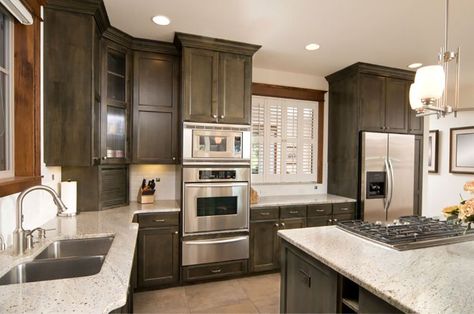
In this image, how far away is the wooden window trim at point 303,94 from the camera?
12.2 ft

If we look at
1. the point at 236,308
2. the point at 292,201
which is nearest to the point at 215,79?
the point at 292,201

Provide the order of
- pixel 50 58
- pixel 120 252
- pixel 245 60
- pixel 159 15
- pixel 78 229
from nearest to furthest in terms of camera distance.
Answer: pixel 120 252 < pixel 78 229 < pixel 50 58 < pixel 159 15 < pixel 245 60

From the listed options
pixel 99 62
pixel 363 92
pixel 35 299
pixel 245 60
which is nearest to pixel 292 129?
pixel 363 92

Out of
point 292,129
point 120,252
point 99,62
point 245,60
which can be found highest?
point 245,60

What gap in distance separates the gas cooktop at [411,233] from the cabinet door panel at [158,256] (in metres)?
1.76

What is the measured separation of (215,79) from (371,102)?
227 centimetres

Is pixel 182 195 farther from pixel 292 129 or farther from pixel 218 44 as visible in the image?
pixel 292 129

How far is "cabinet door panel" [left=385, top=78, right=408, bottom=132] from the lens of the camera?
3678 millimetres

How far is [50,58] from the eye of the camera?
211 centimetres

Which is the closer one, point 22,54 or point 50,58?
point 22,54

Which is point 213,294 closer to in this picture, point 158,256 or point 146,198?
point 158,256

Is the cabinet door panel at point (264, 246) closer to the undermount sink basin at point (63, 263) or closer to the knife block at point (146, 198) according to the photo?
the knife block at point (146, 198)

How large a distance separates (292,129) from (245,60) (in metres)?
1.40

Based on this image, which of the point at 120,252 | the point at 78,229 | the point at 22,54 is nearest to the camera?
the point at 120,252
